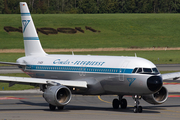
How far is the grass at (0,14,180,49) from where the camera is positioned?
127 m

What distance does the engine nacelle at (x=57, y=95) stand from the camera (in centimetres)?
2786

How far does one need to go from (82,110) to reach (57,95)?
256 cm

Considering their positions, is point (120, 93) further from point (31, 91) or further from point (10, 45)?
point (10, 45)

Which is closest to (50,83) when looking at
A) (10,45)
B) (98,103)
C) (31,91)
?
(98,103)

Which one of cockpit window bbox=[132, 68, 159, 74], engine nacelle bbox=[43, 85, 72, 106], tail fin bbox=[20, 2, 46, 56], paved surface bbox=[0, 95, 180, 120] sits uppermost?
tail fin bbox=[20, 2, 46, 56]

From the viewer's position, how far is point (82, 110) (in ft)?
96.8

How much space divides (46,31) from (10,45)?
24.2 m

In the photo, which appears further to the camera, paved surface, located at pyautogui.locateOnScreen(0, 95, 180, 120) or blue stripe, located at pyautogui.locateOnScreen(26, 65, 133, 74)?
blue stripe, located at pyautogui.locateOnScreen(26, 65, 133, 74)

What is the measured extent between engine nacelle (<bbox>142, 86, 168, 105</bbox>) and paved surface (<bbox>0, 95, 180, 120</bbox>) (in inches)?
29.5

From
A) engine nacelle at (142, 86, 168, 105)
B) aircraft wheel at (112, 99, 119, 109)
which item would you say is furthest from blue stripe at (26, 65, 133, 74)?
engine nacelle at (142, 86, 168, 105)

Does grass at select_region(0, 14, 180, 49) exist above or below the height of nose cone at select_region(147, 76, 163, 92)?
above

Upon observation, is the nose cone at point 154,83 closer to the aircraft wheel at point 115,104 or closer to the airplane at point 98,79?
the airplane at point 98,79

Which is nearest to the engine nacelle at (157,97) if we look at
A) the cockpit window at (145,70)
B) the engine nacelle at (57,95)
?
the cockpit window at (145,70)

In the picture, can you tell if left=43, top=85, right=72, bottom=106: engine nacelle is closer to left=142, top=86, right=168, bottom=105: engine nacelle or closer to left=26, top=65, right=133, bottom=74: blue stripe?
left=26, top=65, right=133, bottom=74: blue stripe
